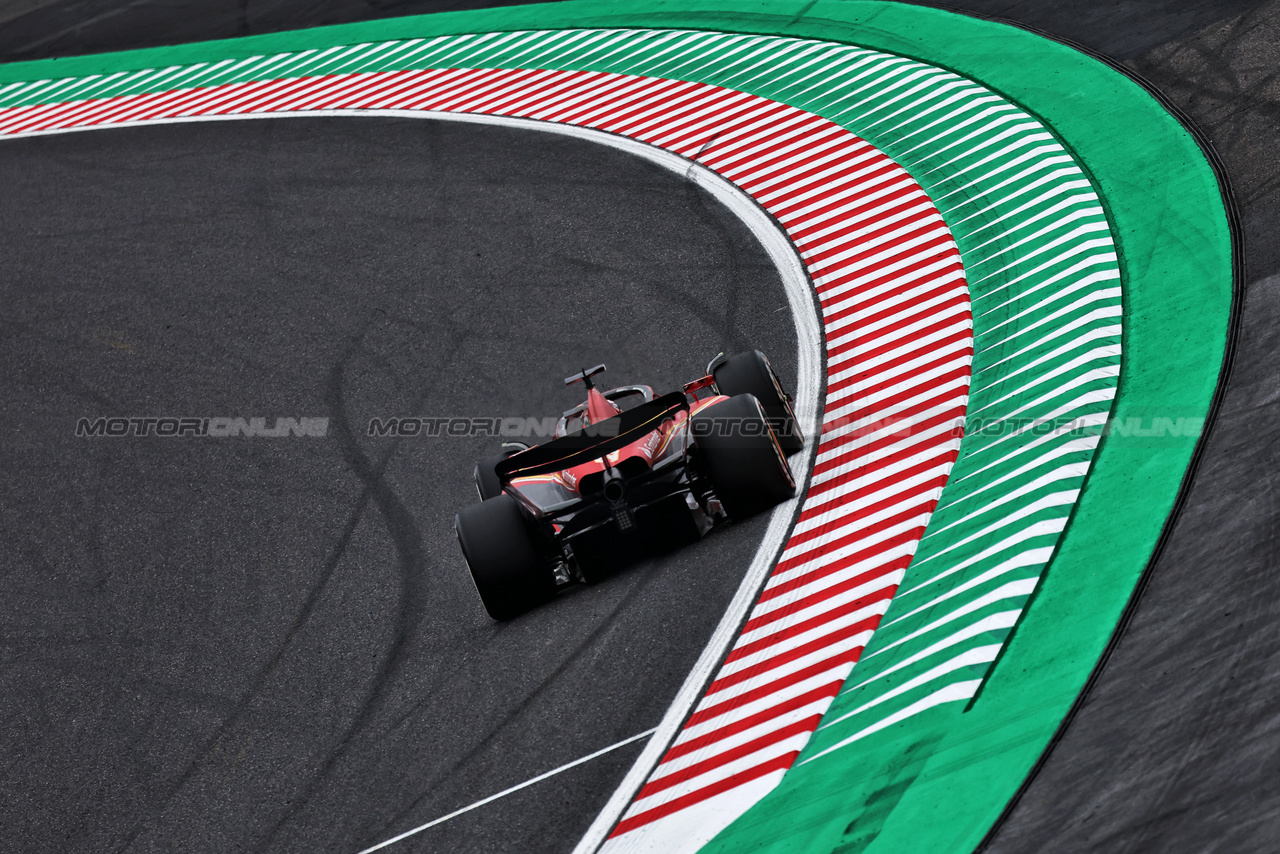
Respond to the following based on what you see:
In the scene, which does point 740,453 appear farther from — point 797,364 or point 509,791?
point 509,791

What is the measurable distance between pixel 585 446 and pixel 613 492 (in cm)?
45

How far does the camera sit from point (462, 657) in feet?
33.8

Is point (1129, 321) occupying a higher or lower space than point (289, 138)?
lower

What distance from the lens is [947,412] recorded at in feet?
37.8

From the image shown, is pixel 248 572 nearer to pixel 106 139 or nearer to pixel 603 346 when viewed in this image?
pixel 603 346

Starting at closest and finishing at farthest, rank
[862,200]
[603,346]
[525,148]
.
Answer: [603,346] → [862,200] → [525,148]

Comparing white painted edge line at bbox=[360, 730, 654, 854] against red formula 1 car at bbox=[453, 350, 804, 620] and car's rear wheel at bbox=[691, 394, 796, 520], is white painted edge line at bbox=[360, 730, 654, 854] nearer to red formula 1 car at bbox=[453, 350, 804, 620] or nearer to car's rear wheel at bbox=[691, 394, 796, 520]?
red formula 1 car at bbox=[453, 350, 804, 620]

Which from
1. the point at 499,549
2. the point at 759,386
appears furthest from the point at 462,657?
the point at 759,386

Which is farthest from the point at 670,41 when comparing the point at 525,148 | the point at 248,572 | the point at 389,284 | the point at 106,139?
the point at 248,572

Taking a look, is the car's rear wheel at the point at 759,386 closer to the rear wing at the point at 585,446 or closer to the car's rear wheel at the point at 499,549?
the rear wing at the point at 585,446

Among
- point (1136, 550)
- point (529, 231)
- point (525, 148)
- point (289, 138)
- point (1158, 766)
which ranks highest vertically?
point (289, 138)

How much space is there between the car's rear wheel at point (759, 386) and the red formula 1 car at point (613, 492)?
523mm

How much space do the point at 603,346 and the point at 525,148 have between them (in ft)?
16.1

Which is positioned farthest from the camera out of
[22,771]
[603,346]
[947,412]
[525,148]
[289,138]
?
[289,138]
